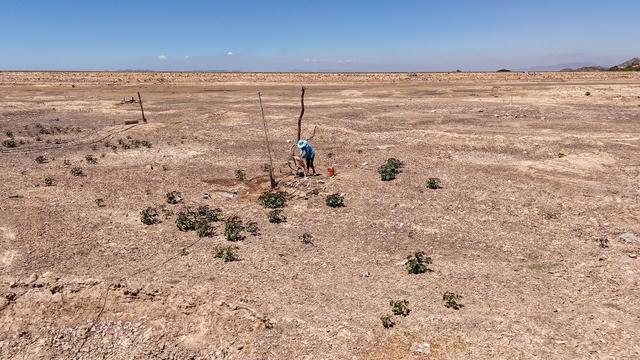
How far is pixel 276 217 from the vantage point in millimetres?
11312

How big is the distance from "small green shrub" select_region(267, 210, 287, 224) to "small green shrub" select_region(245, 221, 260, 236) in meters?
0.46

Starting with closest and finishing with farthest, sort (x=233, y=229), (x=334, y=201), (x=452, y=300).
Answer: (x=452, y=300) < (x=233, y=229) < (x=334, y=201)

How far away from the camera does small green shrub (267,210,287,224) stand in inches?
444

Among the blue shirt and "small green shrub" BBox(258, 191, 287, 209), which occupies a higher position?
the blue shirt

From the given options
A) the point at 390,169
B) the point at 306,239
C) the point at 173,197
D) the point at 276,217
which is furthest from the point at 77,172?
the point at 390,169

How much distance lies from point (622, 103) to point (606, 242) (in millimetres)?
25423

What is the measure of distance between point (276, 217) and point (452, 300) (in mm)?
4922

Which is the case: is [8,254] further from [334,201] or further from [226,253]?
[334,201]

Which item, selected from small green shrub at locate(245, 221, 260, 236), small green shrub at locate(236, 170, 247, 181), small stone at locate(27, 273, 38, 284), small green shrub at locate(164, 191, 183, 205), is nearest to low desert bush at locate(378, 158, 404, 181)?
small green shrub at locate(236, 170, 247, 181)

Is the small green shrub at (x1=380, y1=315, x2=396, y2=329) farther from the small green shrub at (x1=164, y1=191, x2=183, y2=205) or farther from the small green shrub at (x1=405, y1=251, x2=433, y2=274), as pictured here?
the small green shrub at (x1=164, y1=191, x2=183, y2=205)

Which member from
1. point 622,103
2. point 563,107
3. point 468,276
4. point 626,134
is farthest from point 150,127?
point 622,103

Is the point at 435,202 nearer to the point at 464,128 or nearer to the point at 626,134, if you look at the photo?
the point at 464,128

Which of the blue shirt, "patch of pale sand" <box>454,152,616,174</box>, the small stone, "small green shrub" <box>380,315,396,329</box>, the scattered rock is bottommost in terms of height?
"small green shrub" <box>380,315,396,329</box>

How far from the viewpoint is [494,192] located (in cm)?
1305
